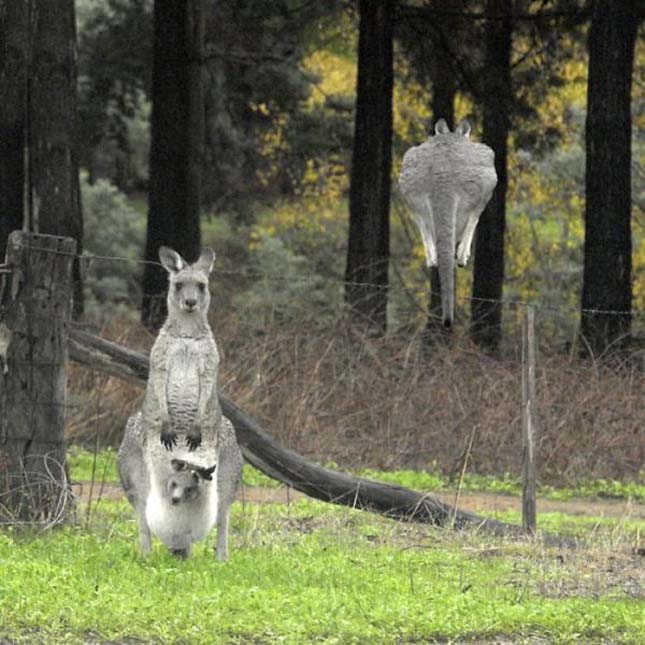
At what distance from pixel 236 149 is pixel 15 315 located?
25.2 m

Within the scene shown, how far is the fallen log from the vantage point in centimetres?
1329

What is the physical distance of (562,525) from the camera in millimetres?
16000

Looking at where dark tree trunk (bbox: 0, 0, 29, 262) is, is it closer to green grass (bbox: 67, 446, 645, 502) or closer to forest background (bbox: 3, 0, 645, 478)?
forest background (bbox: 3, 0, 645, 478)

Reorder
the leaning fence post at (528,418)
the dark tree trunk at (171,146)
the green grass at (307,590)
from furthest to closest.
Answer: the dark tree trunk at (171,146) < the leaning fence post at (528,418) < the green grass at (307,590)

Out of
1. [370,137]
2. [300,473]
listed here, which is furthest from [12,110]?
[300,473]

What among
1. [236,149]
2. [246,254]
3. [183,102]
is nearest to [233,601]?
[183,102]

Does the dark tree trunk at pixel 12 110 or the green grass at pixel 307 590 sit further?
the dark tree trunk at pixel 12 110

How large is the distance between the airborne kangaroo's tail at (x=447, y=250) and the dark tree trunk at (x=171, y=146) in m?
20.9

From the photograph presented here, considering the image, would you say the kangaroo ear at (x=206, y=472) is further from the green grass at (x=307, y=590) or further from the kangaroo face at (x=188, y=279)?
the kangaroo face at (x=188, y=279)

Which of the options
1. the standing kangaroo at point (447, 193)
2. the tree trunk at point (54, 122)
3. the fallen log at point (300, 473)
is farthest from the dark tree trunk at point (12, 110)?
the standing kangaroo at point (447, 193)

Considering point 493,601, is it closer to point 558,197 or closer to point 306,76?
point 306,76

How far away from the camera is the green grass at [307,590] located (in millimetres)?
9680

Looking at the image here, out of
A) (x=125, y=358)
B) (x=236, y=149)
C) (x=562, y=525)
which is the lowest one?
(x=562, y=525)

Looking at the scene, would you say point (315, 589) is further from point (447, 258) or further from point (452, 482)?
point (452, 482)
